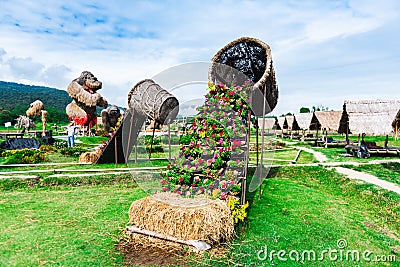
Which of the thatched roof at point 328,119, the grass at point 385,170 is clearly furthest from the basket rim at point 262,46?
the thatched roof at point 328,119

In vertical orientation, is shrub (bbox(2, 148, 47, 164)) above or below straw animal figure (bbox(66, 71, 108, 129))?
below

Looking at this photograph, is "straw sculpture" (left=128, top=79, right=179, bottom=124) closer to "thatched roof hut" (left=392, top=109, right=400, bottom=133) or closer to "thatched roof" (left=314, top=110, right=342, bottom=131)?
"thatched roof hut" (left=392, top=109, right=400, bottom=133)

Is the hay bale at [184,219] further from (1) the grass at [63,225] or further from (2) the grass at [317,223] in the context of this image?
(1) the grass at [63,225]

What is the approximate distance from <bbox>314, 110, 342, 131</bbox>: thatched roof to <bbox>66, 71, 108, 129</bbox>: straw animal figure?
16632 millimetres

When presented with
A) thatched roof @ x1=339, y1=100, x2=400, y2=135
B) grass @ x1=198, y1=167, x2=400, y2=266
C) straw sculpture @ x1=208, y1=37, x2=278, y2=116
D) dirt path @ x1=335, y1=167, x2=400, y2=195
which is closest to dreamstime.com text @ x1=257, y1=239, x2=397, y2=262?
grass @ x1=198, y1=167, x2=400, y2=266

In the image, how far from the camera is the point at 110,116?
2364 cm

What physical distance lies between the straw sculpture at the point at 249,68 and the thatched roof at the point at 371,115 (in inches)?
373

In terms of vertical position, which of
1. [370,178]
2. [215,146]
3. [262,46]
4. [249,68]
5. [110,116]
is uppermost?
[262,46]

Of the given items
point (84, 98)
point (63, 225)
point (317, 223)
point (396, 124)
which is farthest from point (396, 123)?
point (84, 98)

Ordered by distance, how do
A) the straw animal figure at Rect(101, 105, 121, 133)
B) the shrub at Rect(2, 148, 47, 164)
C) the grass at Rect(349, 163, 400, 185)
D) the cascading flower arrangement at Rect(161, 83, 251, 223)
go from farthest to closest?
the straw animal figure at Rect(101, 105, 121, 133), the shrub at Rect(2, 148, 47, 164), the grass at Rect(349, 163, 400, 185), the cascading flower arrangement at Rect(161, 83, 251, 223)

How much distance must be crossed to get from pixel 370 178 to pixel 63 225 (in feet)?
25.3

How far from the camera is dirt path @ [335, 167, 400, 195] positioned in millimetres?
7153

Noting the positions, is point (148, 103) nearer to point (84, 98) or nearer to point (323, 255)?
point (323, 255)

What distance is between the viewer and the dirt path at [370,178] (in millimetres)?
7153
